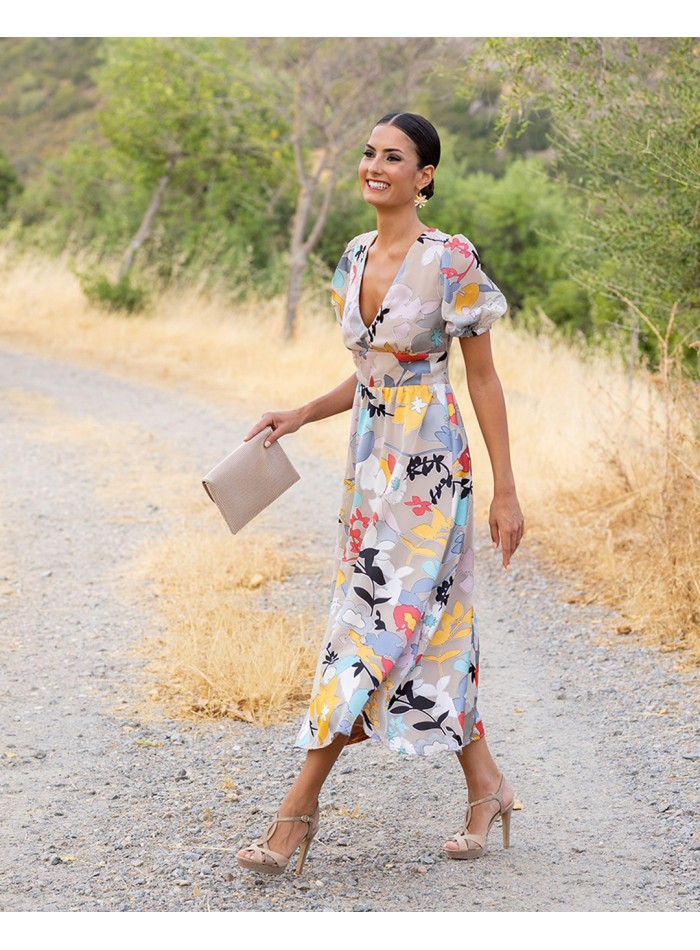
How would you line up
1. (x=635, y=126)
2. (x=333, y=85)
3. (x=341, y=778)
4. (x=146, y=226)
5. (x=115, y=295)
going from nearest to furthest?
(x=341, y=778) → (x=635, y=126) → (x=333, y=85) → (x=115, y=295) → (x=146, y=226)

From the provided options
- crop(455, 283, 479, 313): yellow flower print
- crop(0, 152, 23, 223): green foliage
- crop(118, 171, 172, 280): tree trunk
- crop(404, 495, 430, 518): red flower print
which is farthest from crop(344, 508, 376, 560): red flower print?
crop(0, 152, 23, 223): green foliage

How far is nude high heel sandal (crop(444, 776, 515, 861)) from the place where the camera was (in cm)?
321

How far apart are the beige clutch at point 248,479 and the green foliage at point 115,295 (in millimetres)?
12204

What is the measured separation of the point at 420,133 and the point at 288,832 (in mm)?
1791

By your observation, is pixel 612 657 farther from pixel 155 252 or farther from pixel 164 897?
pixel 155 252

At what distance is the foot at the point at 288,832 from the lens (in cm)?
302

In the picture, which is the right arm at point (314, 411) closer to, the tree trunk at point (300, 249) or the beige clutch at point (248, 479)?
the beige clutch at point (248, 479)

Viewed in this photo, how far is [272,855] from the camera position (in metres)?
3.01

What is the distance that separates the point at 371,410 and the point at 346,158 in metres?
13.3

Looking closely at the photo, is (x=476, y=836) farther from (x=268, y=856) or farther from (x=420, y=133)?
(x=420, y=133)

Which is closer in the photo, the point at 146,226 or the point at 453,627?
the point at 453,627

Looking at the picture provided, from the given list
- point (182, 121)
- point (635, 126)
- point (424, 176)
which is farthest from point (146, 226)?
point (424, 176)

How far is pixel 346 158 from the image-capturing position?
51.9ft

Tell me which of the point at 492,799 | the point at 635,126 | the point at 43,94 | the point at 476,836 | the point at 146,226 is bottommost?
the point at 476,836
